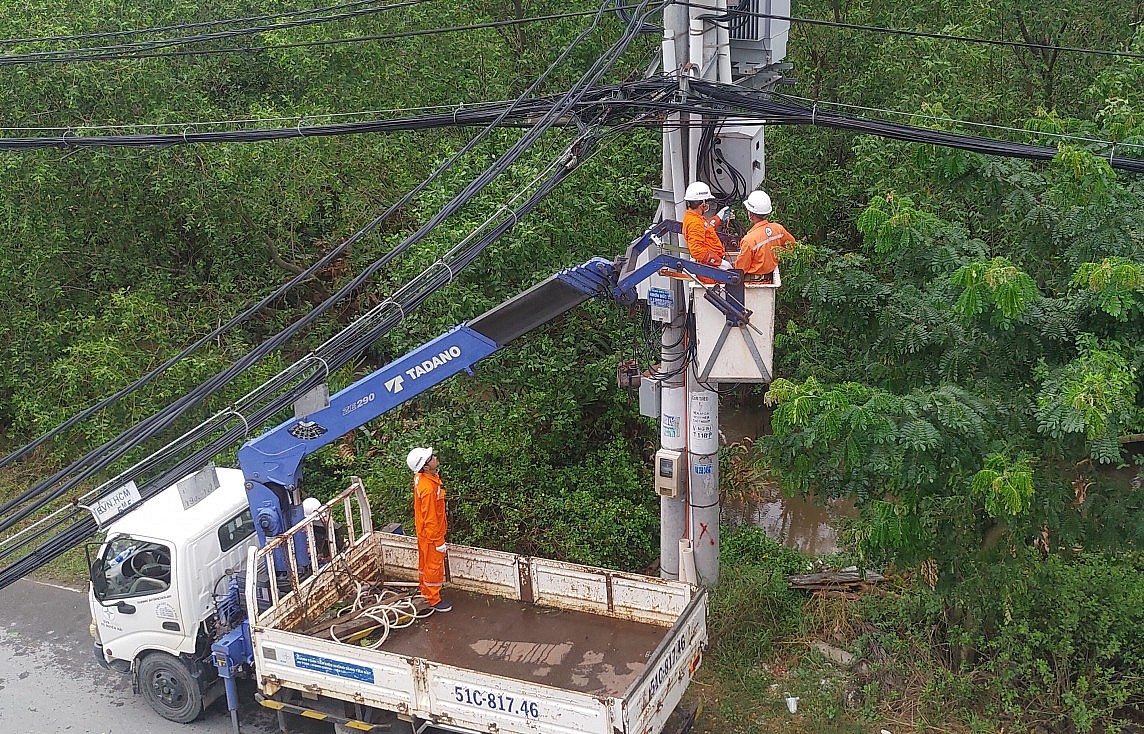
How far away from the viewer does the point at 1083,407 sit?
6109 millimetres

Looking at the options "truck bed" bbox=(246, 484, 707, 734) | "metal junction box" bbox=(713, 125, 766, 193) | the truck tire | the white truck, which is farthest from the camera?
the truck tire

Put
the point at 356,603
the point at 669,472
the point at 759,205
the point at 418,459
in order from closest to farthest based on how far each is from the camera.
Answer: the point at 759,205 < the point at 418,459 < the point at 356,603 < the point at 669,472

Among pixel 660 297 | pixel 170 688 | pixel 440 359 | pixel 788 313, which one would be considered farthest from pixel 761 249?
pixel 788 313

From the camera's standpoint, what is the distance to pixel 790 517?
1390 centimetres

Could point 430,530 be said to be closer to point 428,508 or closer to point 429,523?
point 429,523

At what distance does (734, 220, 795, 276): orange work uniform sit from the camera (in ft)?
26.0

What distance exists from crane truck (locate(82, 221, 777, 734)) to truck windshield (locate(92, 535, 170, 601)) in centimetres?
1

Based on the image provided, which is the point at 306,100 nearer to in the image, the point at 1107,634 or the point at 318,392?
the point at 318,392

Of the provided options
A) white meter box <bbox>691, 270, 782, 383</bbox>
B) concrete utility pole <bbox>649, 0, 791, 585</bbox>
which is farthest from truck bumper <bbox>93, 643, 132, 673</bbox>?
white meter box <bbox>691, 270, 782, 383</bbox>

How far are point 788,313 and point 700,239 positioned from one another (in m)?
6.41

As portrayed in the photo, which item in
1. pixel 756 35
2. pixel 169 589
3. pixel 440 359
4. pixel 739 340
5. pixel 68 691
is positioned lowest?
pixel 68 691

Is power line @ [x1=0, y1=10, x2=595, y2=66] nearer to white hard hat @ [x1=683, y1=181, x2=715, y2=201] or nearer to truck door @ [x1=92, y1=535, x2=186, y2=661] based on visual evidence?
white hard hat @ [x1=683, y1=181, x2=715, y2=201]

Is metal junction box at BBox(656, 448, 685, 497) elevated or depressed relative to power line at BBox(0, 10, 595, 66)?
depressed

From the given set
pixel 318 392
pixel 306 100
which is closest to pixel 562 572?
pixel 318 392
